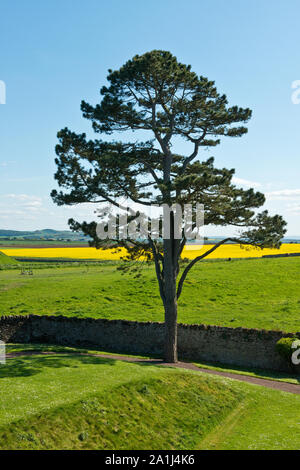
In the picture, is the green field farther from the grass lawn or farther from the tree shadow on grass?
the grass lawn

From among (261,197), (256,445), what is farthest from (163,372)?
(261,197)

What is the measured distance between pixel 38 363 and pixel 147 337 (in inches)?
390

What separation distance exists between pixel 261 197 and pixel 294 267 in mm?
28041

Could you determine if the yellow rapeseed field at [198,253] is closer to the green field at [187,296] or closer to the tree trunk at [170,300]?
the green field at [187,296]

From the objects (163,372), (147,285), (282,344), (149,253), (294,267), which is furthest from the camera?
(294,267)

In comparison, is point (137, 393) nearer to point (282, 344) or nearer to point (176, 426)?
point (176, 426)

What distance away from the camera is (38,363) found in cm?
2311

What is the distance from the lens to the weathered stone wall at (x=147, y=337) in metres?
27.4

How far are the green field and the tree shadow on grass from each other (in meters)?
10.1

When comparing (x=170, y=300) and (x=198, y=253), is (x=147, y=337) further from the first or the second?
(x=198, y=253)

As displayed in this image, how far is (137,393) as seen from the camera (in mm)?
18188


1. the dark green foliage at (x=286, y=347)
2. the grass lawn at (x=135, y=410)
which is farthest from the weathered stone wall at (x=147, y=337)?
the grass lawn at (x=135, y=410)

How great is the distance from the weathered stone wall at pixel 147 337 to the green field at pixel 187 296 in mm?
2407

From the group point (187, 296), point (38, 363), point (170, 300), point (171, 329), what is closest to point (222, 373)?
point (171, 329)
